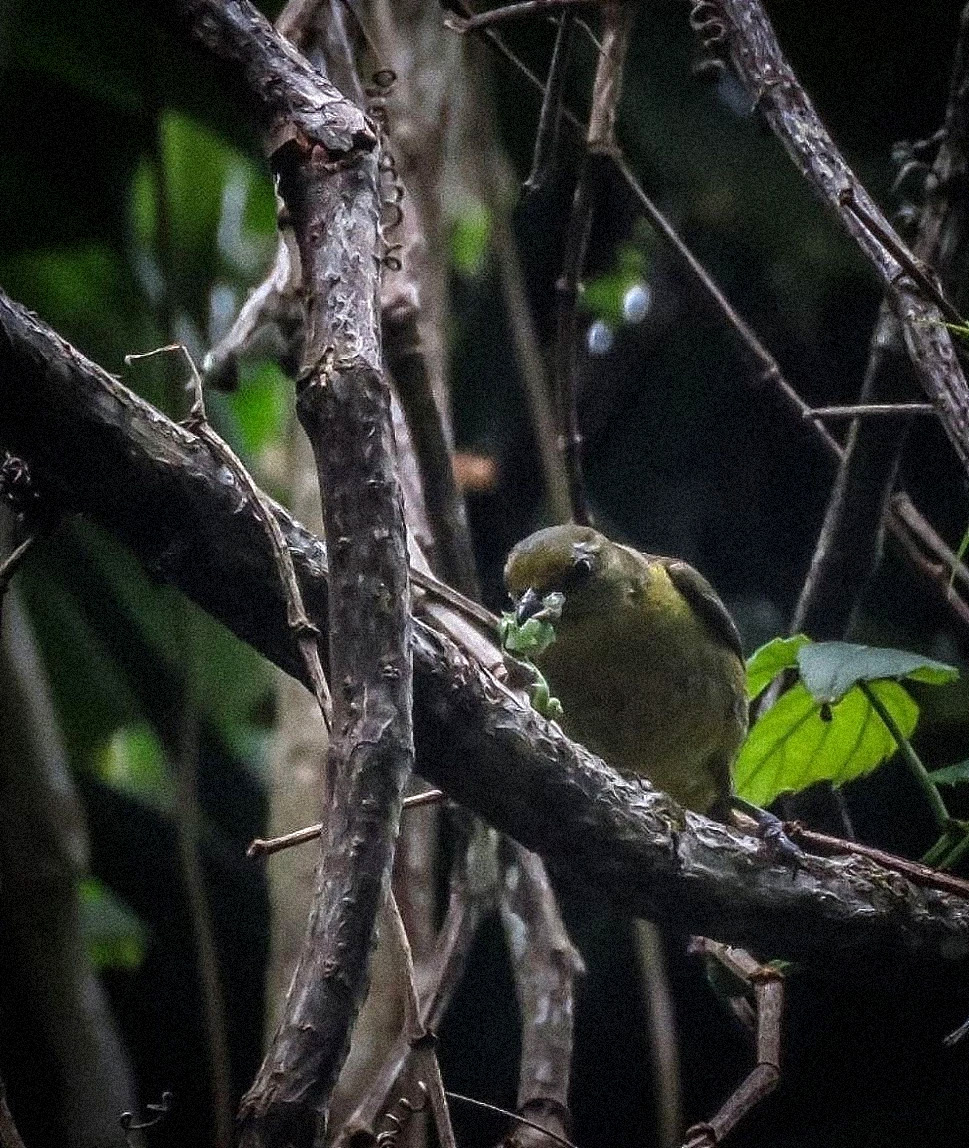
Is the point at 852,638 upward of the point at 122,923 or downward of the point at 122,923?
upward

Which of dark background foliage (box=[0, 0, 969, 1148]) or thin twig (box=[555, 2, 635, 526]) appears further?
dark background foliage (box=[0, 0, 969, 1148])

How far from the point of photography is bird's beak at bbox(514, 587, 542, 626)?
288 cm

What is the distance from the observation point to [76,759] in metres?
4.30

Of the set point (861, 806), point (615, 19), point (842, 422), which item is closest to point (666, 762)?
point (861, 806)

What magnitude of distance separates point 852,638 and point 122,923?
6.02 ft

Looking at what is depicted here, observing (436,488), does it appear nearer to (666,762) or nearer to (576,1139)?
(666,762)

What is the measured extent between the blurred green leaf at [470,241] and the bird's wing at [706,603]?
154 cm

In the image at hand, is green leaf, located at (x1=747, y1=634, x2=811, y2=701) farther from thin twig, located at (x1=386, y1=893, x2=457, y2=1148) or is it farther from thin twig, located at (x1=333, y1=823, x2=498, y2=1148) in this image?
thin twig, located at (x1=386, y1=893, x2=457, y2=1148)

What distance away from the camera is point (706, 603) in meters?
3.36

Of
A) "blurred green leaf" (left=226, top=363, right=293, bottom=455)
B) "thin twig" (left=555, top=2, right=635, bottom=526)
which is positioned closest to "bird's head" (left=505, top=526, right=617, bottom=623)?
"thin twig" (left=555, top=2, right=635, bottom=526)

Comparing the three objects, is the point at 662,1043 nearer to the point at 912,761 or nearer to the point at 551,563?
the point at 912,761

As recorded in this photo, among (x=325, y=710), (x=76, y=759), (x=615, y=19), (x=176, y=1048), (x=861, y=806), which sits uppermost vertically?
(x=615, y=19)

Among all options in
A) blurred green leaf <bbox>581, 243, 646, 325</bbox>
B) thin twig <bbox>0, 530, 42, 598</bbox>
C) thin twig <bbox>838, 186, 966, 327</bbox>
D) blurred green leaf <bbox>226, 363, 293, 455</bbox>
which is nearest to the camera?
thin twig <bbox>0, 530, 42, 598</bbox>

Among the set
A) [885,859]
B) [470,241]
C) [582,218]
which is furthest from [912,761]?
[470,241]
